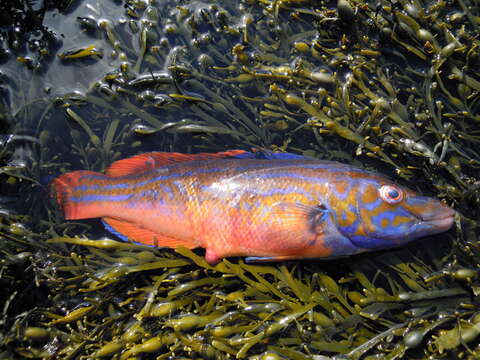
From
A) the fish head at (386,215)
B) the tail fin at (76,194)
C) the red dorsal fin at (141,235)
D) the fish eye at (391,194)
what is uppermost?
the fish eye at (391,194)

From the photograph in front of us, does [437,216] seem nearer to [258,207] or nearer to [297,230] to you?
[297,230]

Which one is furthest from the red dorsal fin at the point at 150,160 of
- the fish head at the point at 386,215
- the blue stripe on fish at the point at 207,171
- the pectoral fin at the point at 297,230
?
the fish head at the point at 386,215

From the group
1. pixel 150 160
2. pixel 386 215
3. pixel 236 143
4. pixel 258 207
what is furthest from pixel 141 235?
pixel 386 215

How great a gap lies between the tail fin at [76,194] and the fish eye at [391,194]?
2.19m

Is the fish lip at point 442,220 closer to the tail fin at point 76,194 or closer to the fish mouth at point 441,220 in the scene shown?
the fish mouth at point 441,220

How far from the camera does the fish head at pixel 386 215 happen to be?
2525 mm

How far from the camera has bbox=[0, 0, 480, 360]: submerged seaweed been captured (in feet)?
8.29

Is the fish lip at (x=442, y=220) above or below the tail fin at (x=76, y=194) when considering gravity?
above

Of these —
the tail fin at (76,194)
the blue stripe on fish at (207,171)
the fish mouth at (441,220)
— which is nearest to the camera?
the fish mouth at (441,220)

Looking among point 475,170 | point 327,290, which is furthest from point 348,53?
point 327,290

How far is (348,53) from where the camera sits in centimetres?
304

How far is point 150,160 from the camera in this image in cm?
299

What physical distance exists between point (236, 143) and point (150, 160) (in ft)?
2.59

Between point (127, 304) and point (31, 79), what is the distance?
87.1 inches
